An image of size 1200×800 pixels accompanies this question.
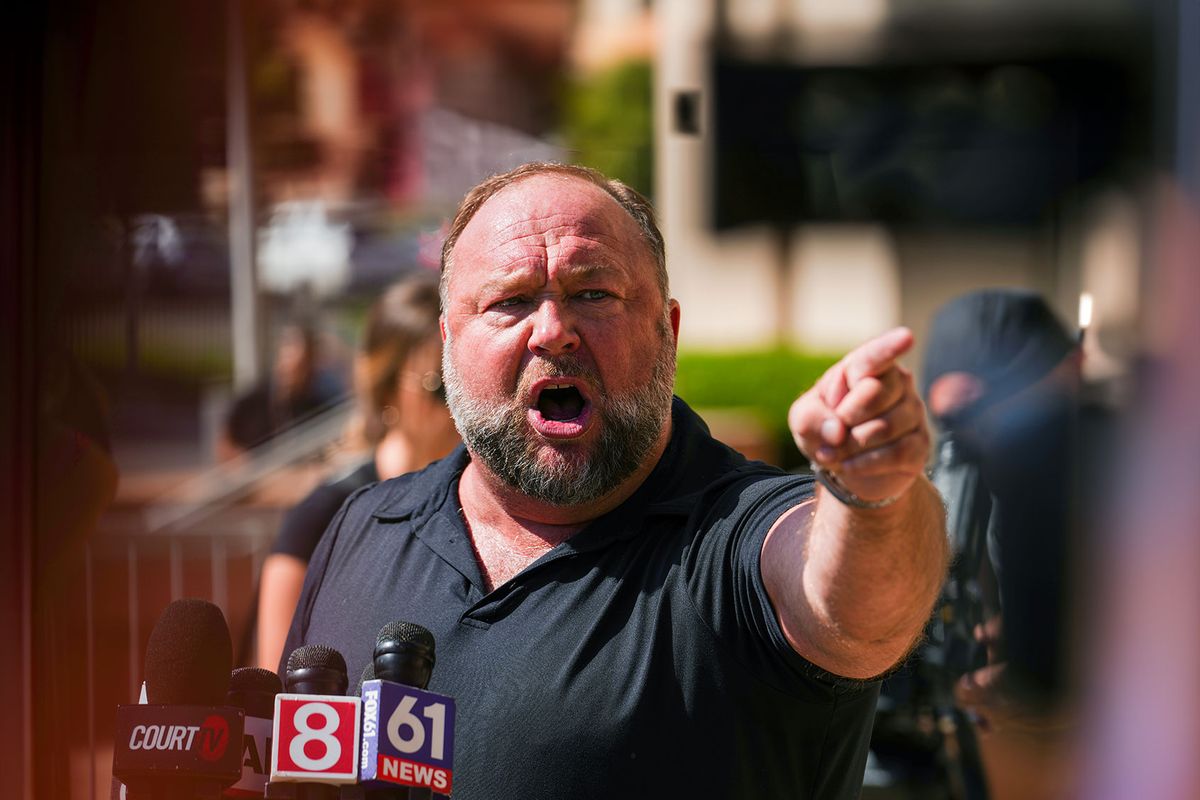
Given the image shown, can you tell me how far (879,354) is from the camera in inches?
53.2

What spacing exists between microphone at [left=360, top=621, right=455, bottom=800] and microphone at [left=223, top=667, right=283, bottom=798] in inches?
7.3

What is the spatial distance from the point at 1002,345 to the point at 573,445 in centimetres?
188

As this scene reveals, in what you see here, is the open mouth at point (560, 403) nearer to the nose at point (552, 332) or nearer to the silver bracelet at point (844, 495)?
the nose at point (552, 332)

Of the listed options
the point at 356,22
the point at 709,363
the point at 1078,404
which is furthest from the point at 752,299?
the point at 1078,404

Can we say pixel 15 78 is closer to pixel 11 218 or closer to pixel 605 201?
pixel 11 218

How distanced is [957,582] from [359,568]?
1651mm

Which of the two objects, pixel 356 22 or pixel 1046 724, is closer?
pixel 1046 724

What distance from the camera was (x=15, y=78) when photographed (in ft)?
6.44

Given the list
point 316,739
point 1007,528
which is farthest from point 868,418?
point 1007,528

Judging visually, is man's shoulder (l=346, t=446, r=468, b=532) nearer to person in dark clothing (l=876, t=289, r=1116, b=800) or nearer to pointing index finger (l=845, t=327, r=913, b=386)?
pointing index finger (l=845, t=327, r=913, b=386)

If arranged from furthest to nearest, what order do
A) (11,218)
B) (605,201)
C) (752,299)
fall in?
(752,299) → (605,201) → (11,218)

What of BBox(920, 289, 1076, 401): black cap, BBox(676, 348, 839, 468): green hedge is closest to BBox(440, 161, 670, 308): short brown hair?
BBox(920, 289, 1076, 401): black cap

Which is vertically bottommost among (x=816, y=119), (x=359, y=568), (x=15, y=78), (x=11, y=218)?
(x=359, y=568)

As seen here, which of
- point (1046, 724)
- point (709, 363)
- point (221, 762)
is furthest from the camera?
point (709, 363)
